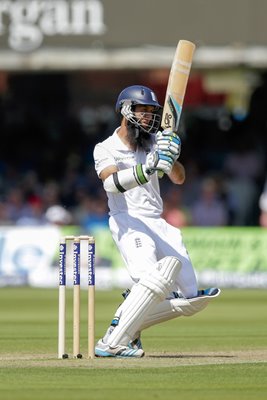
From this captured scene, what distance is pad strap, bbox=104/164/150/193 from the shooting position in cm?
715

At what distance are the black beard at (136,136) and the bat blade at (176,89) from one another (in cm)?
17

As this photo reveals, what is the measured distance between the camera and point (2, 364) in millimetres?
7184

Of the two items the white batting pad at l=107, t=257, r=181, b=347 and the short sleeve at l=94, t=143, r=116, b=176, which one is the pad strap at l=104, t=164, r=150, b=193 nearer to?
the short sleeve at l=94, t=143, r=116, b=176

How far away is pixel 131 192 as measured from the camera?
755cm

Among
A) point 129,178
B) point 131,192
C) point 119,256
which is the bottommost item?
point 119,256

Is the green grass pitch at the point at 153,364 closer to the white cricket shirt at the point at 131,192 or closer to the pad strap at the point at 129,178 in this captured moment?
the white cricket shirt at the point at 131,192

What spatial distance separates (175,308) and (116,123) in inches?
500

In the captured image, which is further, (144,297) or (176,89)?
(176,89)

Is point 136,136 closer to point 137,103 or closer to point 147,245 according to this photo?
point 137,103

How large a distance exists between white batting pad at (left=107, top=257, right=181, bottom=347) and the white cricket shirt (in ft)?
1.47

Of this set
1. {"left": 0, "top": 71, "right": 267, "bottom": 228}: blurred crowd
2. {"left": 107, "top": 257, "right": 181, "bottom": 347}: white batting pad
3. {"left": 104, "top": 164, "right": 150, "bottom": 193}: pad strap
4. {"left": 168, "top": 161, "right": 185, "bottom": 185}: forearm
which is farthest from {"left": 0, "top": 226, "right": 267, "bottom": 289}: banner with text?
{"left": 104, "top": 164, "right": 150, "bottom": 193}: pad strap

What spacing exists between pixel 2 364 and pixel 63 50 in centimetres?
1092

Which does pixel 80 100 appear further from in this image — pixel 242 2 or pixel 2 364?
pixel 2 364

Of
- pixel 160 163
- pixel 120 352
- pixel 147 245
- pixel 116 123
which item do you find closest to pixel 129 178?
pixel 160 163
